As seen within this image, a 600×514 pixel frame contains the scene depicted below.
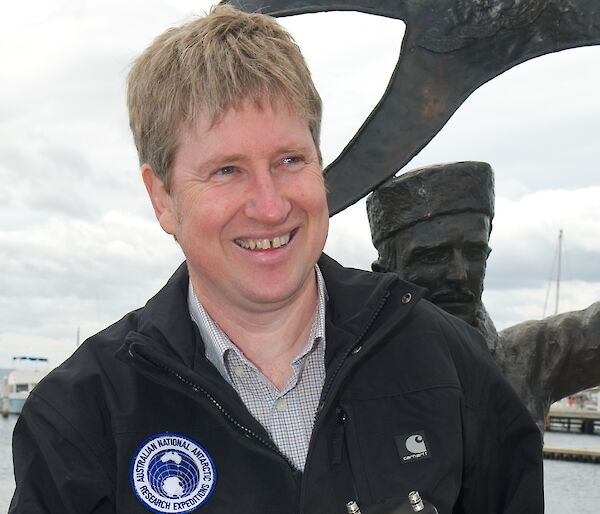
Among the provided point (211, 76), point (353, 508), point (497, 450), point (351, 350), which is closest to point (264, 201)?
point (211, 76)

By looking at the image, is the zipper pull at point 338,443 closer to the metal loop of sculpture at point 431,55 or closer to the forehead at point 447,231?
the metal loop of sculpture at point 431,55

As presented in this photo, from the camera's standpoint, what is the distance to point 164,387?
7.12 ft

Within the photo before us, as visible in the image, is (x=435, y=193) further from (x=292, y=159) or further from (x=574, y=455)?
(x=574, y=455)

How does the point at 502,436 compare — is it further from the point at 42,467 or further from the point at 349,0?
the point at 349,0

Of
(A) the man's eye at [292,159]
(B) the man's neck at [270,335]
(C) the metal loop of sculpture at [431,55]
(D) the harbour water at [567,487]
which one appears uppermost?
(C) the metal loop of sculpture at [431,55]

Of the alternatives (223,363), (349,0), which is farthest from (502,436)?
(349,0)

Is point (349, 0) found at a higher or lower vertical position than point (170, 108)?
higher

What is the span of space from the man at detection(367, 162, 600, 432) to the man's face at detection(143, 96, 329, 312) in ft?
4.15

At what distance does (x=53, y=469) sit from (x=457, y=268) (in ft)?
5.74

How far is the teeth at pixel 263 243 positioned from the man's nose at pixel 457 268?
133 centimetres

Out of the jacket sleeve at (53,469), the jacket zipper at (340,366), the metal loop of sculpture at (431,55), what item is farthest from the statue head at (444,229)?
the jacket sleeve at (53,469)

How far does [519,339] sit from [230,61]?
1.94m

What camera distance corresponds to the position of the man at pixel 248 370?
2.09 metres

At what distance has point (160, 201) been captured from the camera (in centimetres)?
230
